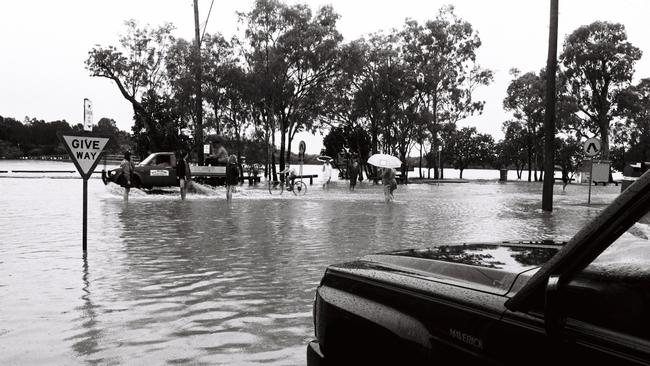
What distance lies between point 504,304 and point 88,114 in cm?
964

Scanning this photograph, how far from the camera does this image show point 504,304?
186cm

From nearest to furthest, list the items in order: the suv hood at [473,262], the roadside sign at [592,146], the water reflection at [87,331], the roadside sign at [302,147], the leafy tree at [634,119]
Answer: the suv hood at [473,262]
the water reflection at [87,331]
the roadside sign at [592,146]
the roadside sign at [302,147]
the leafy tree at [634,119]

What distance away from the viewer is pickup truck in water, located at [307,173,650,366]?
5.23 feet

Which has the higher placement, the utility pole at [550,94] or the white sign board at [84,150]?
the utility pole at [550,94]

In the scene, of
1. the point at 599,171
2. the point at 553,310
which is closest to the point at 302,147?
the point at 599,171

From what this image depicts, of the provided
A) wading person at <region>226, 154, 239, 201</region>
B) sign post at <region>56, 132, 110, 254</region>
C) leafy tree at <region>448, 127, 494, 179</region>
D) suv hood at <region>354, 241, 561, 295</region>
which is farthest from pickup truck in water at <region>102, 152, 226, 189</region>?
leafy tree at <region>448, 127, 494, 179</region>

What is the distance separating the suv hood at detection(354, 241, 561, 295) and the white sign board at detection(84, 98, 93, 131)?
27.6 ft

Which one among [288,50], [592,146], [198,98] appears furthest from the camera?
[288,50]

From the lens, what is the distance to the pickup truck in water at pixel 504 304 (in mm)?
1595

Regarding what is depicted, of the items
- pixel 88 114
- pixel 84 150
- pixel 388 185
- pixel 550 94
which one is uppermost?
pixel 550 94

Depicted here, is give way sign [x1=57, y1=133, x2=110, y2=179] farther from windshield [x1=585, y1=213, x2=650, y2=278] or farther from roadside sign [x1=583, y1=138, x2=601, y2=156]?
roadside sign [x1=583, y1=138, x2=601, y2=156]

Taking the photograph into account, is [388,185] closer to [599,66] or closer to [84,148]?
[84,148]

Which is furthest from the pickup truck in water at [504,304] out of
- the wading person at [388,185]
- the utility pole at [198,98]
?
the utility pole at [198,98]

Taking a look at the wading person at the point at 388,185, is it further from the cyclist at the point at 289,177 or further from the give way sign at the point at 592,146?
the cyclist at the point at 289,177
